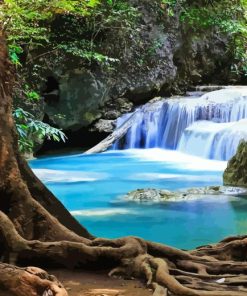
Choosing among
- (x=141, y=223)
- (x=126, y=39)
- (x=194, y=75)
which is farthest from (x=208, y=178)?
(x=194, y=75)

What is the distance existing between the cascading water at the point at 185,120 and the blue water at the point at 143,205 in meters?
0.70

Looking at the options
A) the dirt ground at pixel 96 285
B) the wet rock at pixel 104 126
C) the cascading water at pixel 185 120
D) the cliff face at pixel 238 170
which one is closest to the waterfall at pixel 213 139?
the cascading water at pixel 185 120

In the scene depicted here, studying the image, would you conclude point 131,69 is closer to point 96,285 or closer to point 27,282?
point 96,285

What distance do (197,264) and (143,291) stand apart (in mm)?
683

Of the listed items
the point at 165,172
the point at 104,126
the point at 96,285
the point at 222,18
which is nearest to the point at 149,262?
the point at 96,285

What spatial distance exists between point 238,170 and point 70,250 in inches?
308

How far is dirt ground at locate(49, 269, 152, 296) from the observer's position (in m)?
3.14

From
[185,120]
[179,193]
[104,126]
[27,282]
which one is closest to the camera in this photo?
[27,282]

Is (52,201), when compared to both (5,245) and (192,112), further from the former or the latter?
(192,112)

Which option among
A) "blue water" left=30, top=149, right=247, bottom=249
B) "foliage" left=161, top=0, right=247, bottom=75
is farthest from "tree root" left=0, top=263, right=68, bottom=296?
"foliage" left=161, top=0, right=247, bottom=75

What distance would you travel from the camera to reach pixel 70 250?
Answer: 11.6 feet

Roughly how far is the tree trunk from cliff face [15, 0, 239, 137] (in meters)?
12.0

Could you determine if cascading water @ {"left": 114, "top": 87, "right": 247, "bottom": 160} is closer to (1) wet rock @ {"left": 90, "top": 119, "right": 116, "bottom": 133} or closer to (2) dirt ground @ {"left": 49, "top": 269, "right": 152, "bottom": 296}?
(1) wet rock @ {"left": 90, "top": 119, "right": 116, "bottom": 133}

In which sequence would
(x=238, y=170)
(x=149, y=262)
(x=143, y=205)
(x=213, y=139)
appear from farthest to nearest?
1. (x=213, y=139)
2. (x=238, y=170)
3. (x=143, y=205)
4. (x=149, y=262)
